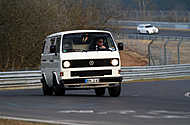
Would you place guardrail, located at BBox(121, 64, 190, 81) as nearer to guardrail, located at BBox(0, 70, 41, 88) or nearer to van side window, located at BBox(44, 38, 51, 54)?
guardrail, located at BBox(0, 70, 41, 88)

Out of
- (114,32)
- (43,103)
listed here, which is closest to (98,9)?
(114,32)

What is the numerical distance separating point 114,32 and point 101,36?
3113 cm

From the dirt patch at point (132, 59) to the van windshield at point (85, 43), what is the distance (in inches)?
1069

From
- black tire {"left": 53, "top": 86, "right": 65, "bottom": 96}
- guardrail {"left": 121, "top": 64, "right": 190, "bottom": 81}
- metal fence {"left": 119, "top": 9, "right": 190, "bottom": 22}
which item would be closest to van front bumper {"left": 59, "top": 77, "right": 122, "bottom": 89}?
black tire {"left": 53, "top": 86, "right": 65, "bottom": 96}

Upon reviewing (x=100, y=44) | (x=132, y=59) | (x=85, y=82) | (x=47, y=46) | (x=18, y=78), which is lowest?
(x=132, y=59)

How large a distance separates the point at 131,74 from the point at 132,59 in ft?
45.8

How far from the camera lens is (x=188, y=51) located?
43562 millimetres

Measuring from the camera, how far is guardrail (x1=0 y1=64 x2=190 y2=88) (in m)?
27.7

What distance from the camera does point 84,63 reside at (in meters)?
17.2

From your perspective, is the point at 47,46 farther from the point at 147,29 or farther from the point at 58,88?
the point at 147,29

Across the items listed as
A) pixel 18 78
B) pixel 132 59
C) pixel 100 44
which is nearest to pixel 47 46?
pixel 100 44

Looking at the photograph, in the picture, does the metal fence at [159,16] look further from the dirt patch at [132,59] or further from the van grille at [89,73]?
the van grille at [89,73]

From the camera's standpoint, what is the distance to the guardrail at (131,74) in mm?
27719

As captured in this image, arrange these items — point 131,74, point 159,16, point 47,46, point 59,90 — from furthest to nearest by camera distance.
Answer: point 159,16 → point 131,74 → point 47,46 → point 59,90
